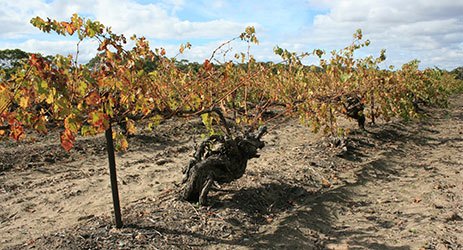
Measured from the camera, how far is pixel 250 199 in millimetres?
4539

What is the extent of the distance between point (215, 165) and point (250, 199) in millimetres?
777

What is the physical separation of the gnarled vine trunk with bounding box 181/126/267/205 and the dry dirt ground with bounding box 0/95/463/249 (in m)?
0.19

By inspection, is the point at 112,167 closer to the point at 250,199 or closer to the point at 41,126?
the point at 41,126

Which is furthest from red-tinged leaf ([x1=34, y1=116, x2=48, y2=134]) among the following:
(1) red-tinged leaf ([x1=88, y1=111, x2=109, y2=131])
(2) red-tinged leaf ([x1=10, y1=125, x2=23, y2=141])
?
(1) red-tinged leaf ([x1=88, y1=111, x2=109, y2=131])

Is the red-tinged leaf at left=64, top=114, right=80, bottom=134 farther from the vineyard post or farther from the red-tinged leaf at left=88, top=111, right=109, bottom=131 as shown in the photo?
the vineyard post

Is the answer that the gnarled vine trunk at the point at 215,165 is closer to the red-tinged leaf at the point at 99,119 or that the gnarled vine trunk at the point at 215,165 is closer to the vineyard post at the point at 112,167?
the vineyard post at the point at 112,167

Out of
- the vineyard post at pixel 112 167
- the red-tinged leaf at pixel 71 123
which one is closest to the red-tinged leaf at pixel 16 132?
the red-tinged leaf at pixel 71 123

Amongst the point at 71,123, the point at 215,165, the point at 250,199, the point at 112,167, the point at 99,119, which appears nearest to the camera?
the point at 71,123

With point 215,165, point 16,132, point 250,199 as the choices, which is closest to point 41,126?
point 16,132

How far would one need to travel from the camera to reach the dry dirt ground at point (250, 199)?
355cm

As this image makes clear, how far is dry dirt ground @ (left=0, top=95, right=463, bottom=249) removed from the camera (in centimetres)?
355

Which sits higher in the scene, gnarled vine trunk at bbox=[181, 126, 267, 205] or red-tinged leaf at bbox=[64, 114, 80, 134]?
red-tinged leaf at bbox=[64, 114, 80, 134]

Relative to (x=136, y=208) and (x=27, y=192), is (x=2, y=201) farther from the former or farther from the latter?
(x=136, y=208)

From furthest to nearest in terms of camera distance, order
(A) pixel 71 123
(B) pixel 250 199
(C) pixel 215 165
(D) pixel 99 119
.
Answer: (B) pixel 250 199 → (C) pixel 215 165 → (D) pixel 99 119 → (A) pixel 71 123
